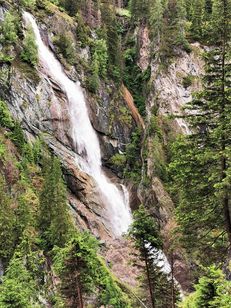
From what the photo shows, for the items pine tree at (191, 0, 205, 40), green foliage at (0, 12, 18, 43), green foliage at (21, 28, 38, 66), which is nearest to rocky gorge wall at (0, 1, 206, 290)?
green foliage at (21, 28, 38, 66)

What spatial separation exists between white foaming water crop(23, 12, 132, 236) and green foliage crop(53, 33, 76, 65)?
71.4 inches

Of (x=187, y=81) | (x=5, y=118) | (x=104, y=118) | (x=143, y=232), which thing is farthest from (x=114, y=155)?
(x=143, y=232)

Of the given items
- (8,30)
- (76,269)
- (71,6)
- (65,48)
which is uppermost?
(71,6)

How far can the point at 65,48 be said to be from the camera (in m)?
61.6

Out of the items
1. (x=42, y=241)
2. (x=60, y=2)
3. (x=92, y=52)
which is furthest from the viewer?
(x=60, y=2)

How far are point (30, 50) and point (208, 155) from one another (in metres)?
42.7

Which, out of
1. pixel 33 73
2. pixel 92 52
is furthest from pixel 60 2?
pixel 33 73

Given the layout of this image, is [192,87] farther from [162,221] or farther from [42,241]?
[42,241]

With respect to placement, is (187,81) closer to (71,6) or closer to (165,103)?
(165,103)

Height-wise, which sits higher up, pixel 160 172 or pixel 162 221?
pixel 160 172

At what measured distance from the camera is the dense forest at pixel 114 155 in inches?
667

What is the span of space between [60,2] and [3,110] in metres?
32.5

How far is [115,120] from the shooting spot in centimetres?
6122

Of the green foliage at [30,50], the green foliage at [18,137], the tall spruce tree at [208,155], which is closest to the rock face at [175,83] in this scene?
the green foliage at [30,50]
